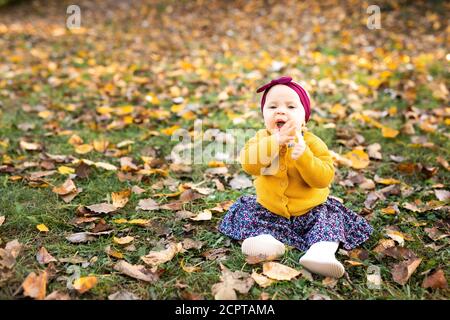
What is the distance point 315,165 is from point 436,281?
2.30 ft

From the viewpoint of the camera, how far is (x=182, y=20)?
8430 millimetres

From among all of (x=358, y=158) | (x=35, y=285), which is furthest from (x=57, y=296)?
(x=358, y=158)

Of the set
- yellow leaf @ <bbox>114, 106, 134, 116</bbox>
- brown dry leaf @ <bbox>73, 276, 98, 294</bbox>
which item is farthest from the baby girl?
yellow leaf @ <bbox>114, 106, 134, 116</bbox>

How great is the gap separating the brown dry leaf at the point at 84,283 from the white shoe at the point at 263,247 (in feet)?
2.29

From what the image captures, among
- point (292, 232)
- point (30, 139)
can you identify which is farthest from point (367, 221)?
point (30, 139)

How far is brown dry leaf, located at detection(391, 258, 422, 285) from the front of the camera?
2.10 meters

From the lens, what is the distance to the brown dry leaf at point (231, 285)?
6.54 ft

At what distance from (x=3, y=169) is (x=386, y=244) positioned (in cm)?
239

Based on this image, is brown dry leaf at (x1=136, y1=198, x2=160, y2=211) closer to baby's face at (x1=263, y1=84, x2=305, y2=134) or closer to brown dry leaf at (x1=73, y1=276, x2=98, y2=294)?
brown dry leaf at (x1=73, y1=276, x2=98, y2=294)

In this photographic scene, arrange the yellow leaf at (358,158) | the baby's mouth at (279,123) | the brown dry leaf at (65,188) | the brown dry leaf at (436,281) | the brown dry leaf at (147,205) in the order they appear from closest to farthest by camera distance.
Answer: the brown dry leaf at (436,281) → the baby's mouth at (279,123) → the brown dry leaf at (147,205) → the brown dry leaf at (65,188) → the yellow leaf at (358,158)

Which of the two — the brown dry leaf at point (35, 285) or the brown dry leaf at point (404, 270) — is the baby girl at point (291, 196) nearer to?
the brown dry leaf at point (404, 270)

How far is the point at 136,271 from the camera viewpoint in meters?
2.13

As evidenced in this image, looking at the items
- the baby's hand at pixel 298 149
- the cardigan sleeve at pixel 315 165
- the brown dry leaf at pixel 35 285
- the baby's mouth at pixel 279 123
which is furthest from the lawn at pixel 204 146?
the baby's mouth at pixel 279 123
